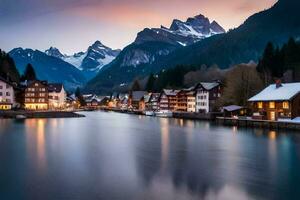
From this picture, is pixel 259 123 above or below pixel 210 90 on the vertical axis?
below

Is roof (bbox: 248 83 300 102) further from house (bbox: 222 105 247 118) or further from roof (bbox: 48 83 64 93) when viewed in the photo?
roof (bbox: 48 83 64 93)

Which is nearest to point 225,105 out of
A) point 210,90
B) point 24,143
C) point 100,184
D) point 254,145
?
point 210,90

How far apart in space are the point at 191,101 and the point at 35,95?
4875 centimetres

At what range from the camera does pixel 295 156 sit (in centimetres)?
3419

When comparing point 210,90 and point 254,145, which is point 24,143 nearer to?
point 254,145

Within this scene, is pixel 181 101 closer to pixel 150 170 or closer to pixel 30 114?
pixel 30 114

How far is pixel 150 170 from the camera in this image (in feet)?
90.5

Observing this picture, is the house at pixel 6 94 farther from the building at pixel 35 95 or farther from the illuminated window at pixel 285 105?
the illuminated window at pixel 285 105

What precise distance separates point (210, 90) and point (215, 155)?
69.9 meters

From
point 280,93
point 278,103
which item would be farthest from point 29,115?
point 280,93

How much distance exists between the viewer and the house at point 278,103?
210 ft

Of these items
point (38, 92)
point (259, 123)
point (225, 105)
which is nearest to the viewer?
point (259, 123)

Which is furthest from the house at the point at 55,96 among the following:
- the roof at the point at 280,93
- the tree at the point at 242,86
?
the roof at the point at 280,93

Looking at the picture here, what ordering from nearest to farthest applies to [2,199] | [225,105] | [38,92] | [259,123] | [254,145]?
[2,199] < [254,145] < [259,123] < [225,105] < [38,92]
